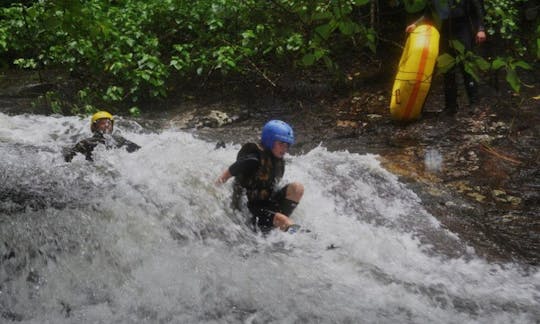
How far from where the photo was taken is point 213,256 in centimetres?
403

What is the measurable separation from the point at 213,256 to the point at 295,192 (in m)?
1.04

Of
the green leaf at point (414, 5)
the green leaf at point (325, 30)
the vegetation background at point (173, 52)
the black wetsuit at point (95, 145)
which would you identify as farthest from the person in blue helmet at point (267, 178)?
the vegetation background at point (173, 52)

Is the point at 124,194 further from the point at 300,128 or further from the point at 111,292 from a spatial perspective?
the point at 300,128

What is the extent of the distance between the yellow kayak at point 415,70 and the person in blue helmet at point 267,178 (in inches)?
110

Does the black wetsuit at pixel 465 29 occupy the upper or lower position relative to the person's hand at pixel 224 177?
upper

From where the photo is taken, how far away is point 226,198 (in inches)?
187

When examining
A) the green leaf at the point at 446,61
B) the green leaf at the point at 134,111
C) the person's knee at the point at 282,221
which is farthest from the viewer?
the green leaf at the point at 134,111

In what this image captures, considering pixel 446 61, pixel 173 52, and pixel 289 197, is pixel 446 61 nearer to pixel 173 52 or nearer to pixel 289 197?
pixel 289 197

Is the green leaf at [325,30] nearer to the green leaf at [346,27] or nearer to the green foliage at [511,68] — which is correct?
the green leaf at [346,27]

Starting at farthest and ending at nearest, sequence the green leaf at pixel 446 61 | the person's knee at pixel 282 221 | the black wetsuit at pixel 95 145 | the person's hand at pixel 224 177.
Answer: the black wetsuit at pixel 95 145 < the person's hand at pixel 224 177 < the person's knee at pixel 282 221 < the green leaf at pixel 446 61

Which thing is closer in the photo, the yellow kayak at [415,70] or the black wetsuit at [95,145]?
the black wetsuit at [95,145]

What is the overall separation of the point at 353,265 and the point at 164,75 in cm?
562

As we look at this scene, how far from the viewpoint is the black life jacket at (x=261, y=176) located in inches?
182

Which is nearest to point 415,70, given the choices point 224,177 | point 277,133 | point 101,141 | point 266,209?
point 277,133
